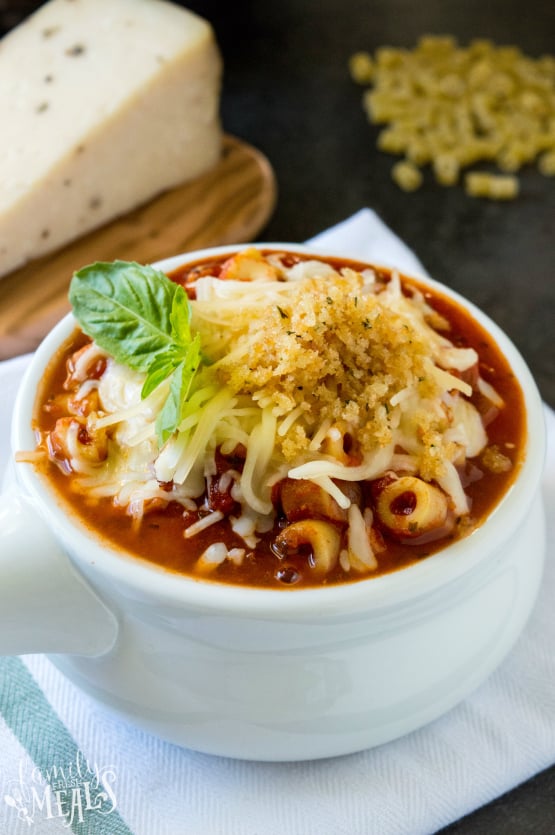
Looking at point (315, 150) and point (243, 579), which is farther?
point (315, 150)

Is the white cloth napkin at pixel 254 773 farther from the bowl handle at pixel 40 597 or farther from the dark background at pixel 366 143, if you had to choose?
the dark background at pixel 366 143

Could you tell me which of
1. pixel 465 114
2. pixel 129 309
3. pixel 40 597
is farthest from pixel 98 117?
pixel 40 597

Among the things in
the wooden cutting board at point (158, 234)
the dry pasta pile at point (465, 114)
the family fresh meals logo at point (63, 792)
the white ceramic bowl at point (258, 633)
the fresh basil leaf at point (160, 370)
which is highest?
the fresh basil leaf at point (160, 370)

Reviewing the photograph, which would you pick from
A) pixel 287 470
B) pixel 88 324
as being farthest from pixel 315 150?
pixel 287 470

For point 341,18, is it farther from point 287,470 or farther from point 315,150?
point 287,470

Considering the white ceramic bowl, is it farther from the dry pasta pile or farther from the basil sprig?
the dry pasta pile

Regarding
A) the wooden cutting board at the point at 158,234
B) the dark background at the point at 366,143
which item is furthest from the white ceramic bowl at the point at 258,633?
the dark background at the point at 366,143

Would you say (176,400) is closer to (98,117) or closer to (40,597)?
(40,597)
